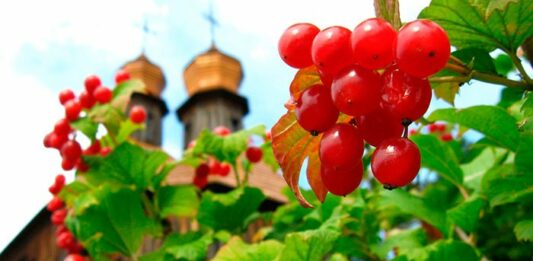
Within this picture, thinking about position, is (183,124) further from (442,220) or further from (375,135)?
A: (375,135)

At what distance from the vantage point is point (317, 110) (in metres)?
1.01

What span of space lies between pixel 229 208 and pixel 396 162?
6.36 feet

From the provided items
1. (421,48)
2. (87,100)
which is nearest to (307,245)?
(421,48)

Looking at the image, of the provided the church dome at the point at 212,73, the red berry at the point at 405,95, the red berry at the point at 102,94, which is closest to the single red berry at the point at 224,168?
the red berry at the point at 102,94

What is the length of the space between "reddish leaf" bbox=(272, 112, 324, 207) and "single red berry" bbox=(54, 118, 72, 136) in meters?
2.14

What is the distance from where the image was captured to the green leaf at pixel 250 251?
194 cm

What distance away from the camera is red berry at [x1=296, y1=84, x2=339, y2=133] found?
101 cm

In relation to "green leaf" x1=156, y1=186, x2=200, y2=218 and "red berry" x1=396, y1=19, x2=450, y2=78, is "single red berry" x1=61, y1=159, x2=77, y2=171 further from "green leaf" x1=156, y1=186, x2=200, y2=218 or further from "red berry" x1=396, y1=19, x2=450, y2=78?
"red berry" x1=396, y1=19, x2=450, y2=78

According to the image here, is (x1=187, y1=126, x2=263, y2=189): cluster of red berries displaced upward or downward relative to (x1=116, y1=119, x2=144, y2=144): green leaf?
downward

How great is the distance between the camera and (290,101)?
45.8 inches

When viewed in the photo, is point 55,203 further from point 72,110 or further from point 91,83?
point 91,83

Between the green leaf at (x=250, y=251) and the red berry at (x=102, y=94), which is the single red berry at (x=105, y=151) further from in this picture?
the green leaf at (x=250, y=251)

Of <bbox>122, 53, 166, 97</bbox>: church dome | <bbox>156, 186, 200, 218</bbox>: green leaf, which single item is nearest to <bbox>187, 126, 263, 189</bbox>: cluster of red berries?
<bbox>156, 186, 200, 218</bbox>: green leaf

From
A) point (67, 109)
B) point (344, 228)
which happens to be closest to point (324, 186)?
point (344, 228)
